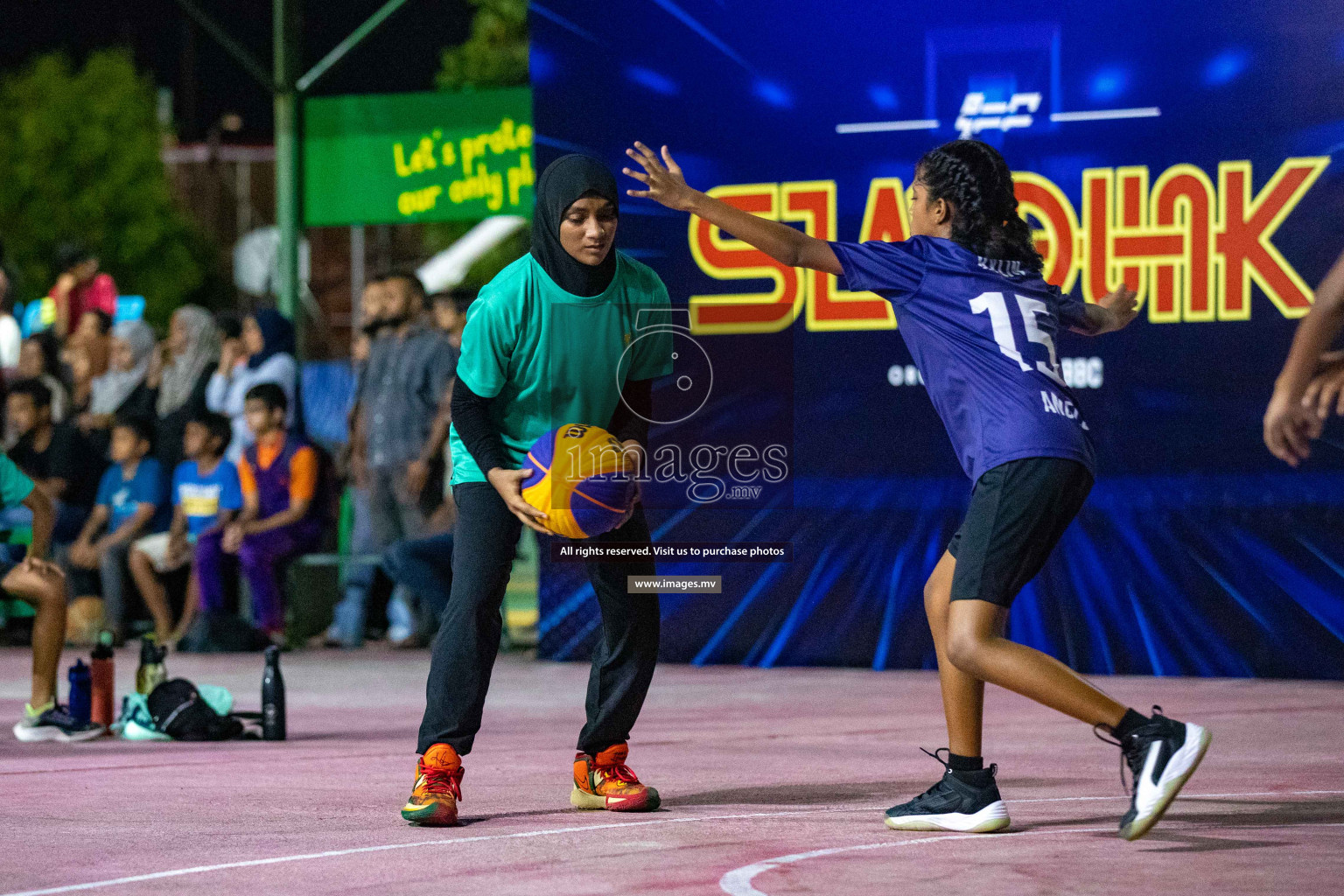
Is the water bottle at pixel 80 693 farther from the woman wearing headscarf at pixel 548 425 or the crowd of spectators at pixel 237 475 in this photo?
the crowd of spectators at pixel 237 475

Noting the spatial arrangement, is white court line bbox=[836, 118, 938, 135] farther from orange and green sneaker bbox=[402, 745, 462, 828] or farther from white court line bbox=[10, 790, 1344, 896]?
orange and green sneaker bbox=[402, 745, 462, 828]

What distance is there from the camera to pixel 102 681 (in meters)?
9.00

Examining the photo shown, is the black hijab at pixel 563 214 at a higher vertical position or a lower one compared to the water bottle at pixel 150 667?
higher

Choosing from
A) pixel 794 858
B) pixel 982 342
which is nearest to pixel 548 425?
pixel 982 342

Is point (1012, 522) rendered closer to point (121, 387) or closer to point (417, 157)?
point (417, 157)

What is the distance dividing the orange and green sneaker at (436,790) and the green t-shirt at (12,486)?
355cm

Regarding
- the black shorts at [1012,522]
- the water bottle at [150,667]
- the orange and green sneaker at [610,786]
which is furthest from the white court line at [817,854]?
the water bottle at [150,667]

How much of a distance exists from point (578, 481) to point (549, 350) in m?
0.48

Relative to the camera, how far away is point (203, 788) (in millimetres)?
7117

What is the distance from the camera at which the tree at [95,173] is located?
5881 cm

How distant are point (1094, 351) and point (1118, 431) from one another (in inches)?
19.6

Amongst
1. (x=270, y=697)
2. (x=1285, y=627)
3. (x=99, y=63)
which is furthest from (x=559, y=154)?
(x=99, y=63)

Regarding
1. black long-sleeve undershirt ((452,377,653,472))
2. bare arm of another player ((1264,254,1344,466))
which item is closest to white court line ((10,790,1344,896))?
black long-sleeve undershirt ((452,377,653,472))

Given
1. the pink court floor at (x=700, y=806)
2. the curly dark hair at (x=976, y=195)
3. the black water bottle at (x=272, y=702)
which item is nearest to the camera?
the pink court floor at (x=700, y=806)
